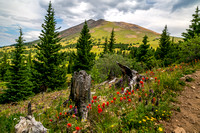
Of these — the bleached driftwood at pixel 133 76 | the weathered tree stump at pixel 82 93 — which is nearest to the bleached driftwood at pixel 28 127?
the weathered tree stump at pixel 82 93

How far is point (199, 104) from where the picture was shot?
151 inches

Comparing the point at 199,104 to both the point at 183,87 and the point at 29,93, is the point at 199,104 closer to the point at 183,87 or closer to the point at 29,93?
the point at 183,87

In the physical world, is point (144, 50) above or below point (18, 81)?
above

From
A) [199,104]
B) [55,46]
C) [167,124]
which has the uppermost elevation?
[55,46]

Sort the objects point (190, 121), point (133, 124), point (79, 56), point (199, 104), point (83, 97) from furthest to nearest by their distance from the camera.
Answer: point (79, 56) → point (83, 97) → point (199, 104) → point (190, 121) → point (133, 124)

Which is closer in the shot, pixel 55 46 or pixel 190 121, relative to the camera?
pixel 190 121

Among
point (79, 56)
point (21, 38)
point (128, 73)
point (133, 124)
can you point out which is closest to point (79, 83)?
point (133, 124)

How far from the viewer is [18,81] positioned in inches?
735

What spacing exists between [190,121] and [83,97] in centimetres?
370

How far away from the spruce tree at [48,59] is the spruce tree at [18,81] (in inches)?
87.1

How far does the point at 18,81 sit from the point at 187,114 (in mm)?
23786

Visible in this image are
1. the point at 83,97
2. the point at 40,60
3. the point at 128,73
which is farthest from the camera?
the point at 40,60

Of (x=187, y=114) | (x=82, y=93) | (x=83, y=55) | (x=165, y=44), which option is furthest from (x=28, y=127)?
(x=165, y=44)

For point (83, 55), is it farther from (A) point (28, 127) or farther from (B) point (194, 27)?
(B) point (194, 27)
